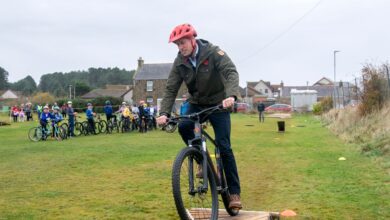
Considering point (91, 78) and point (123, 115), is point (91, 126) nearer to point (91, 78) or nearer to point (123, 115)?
point (123, 115)

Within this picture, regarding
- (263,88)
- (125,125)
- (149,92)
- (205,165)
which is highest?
(263,88)

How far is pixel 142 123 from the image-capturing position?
25.8 meters

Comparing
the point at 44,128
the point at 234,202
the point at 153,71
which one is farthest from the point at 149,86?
the point at 234,202

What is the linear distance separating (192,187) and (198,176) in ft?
0.41

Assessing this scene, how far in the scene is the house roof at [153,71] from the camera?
67738 mm

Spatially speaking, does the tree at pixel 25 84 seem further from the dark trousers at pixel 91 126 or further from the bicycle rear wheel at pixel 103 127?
the dark trousers at pixel 91 126

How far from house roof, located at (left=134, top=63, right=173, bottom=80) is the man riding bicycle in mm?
62210

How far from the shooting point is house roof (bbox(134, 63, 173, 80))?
6774 cm

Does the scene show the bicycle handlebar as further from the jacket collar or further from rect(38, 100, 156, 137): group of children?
rect(38, 100, 156, 137): group of children

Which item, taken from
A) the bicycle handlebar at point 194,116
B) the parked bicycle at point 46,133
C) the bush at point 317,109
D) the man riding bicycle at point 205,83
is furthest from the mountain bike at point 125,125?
the bush at point 317,109

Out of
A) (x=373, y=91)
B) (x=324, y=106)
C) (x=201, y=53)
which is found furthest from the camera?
(x=324, y=106)

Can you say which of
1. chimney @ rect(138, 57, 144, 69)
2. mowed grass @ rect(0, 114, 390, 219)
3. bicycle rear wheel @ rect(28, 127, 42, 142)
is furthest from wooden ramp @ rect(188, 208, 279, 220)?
chimney @ rect(138, 57, 144, 69)

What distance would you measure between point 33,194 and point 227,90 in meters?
4.04

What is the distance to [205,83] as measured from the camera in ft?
17.0
